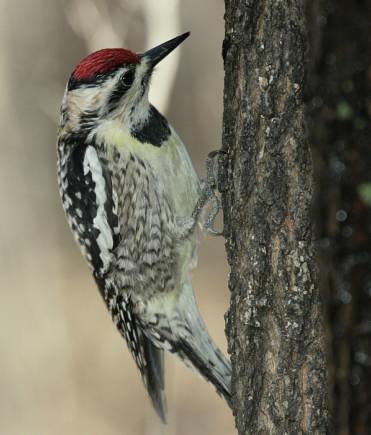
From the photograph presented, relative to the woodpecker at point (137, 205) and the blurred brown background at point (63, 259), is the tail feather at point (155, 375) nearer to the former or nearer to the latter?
the woodpecker at point (137, 205)

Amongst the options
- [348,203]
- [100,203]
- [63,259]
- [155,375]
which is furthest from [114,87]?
[63,259]

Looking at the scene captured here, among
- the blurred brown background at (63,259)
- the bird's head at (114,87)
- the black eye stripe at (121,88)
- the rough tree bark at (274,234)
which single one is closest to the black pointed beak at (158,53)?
the bird's head at (114,87)

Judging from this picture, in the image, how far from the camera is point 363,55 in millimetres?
1705

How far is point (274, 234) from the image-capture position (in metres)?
2.19

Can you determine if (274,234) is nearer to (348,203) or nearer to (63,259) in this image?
(348,203)

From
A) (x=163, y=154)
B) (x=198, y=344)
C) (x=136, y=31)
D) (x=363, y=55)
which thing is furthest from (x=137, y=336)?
(x=136, y=31)

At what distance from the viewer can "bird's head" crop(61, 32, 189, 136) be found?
129 inches

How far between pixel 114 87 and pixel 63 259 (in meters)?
4.88

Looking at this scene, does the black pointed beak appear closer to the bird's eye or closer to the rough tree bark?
the bird's eye

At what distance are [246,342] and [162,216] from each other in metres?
1.07

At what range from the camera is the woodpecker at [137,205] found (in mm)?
3211

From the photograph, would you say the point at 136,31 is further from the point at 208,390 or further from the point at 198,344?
the point at 198,344

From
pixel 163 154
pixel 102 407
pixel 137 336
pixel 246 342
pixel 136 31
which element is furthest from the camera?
pixel 136 31

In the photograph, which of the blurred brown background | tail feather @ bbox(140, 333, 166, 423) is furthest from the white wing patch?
the blurred brown background
